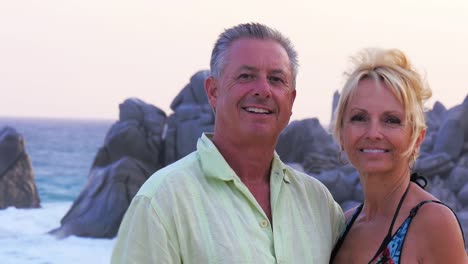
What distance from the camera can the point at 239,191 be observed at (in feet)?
10.2

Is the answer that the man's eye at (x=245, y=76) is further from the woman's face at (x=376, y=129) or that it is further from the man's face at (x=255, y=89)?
the woman's face at (x=376, y=129)

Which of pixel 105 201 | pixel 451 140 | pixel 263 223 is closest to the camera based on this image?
pixel 263 223

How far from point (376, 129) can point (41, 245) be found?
19.0 metres

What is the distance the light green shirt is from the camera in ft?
9.43

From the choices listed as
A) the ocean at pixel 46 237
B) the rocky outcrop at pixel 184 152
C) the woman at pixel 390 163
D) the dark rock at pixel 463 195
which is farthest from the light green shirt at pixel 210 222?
the ocean at pixel 46 237

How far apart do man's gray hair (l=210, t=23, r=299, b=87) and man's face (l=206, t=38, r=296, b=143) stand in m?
0.02

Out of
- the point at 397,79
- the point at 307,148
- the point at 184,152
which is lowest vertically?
the point at 184,152

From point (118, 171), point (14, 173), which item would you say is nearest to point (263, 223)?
point (118, 171)

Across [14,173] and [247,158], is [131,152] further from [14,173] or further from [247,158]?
[247,158]

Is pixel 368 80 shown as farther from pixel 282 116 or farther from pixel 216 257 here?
pixel 216 257

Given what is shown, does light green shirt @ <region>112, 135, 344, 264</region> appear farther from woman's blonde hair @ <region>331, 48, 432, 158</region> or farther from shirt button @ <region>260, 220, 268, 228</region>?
woman's blonde hair @ <region>331, 48, 432, 158</region>

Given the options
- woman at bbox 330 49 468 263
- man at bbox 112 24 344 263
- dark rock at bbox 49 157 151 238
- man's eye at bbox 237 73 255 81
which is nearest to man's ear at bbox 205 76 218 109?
man at bbox 112 24 344 263

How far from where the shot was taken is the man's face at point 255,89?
126 inches

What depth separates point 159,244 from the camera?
284 centimetres
